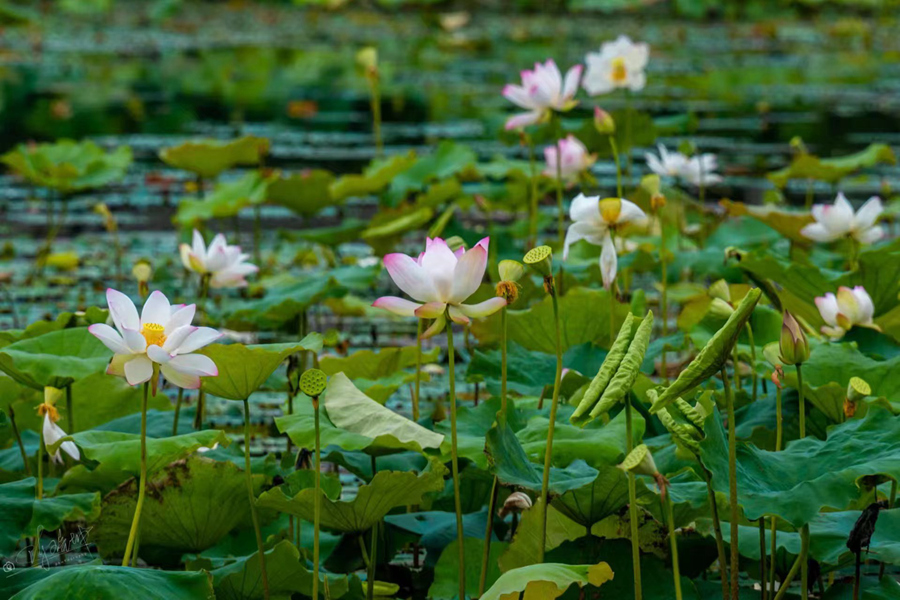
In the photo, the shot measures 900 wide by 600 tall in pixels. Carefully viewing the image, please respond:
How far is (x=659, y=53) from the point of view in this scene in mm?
9578

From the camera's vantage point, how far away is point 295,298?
2.10 m

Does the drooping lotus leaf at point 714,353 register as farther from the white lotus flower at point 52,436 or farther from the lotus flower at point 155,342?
the white lotus flower at point 52,436

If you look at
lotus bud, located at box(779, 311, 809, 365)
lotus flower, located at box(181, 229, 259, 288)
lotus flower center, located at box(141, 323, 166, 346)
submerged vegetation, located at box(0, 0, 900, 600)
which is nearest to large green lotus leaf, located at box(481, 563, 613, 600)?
submerged vegetation, located at box(0, 0, 900, 600)

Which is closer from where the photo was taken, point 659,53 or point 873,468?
point 873,468

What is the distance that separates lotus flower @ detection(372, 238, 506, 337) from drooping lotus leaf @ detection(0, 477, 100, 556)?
0.45 meters

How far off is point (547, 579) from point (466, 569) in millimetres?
396

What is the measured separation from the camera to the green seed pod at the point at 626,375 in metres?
1.16

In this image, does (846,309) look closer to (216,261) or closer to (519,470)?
(519,470)

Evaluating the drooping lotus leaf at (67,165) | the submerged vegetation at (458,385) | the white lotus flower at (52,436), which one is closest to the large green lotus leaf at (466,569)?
the submerged vegetation at (458,385)

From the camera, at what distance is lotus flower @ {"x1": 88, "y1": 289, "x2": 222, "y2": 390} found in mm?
1273

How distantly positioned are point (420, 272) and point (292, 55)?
839 centimetres

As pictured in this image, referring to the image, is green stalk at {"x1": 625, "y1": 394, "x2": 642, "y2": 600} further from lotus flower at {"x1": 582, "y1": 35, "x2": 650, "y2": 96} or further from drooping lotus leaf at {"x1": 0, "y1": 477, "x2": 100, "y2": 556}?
lotus flower at {"x1": 582, "y1": 35, "x2": 650, "y2": 96}

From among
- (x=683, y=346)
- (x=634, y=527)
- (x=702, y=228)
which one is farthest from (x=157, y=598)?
(x=702, y=228)

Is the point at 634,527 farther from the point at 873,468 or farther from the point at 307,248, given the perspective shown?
the point at 307,248
